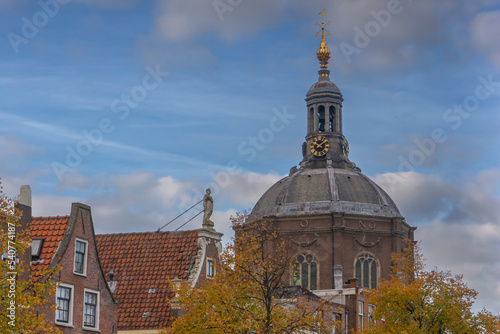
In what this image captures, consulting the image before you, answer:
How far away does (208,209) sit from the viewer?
50469 millimetres

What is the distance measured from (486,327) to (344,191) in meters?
44.3

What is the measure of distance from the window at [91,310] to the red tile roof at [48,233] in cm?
278

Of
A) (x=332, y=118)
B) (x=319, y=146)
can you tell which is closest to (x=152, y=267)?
(x=319, y=146)

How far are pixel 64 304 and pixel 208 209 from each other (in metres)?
12.3

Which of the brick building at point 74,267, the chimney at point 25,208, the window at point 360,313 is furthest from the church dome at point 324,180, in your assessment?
the chimney at point 25,208

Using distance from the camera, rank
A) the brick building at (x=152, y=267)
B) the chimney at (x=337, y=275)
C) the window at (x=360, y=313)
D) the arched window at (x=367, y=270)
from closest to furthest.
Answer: the brick building at (x=152, y=267)
the window at (x=360, y=313)
the chimney at (x=337, y=275)
the arched window at (x=367, y=270)

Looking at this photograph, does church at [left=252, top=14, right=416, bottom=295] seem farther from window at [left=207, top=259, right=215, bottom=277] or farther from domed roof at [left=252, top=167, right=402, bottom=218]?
window at [left=207, top=259, right=215, bottom=277]

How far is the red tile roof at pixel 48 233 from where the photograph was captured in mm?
39631

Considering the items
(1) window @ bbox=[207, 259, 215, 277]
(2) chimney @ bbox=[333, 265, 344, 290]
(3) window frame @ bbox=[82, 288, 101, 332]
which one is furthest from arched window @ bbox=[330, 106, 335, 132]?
(3) window frame @ bbox=[82, 288, 101, 332]

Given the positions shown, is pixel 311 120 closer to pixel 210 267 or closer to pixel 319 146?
pixel 319 146

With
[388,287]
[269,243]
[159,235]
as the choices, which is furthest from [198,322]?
[269,243]

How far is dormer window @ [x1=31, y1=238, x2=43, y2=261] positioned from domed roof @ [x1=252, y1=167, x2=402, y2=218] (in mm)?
56721

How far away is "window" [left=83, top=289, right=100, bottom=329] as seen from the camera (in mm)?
41656

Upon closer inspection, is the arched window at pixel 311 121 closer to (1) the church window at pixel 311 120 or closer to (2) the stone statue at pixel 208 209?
(1) the church window at pixel 311 120
